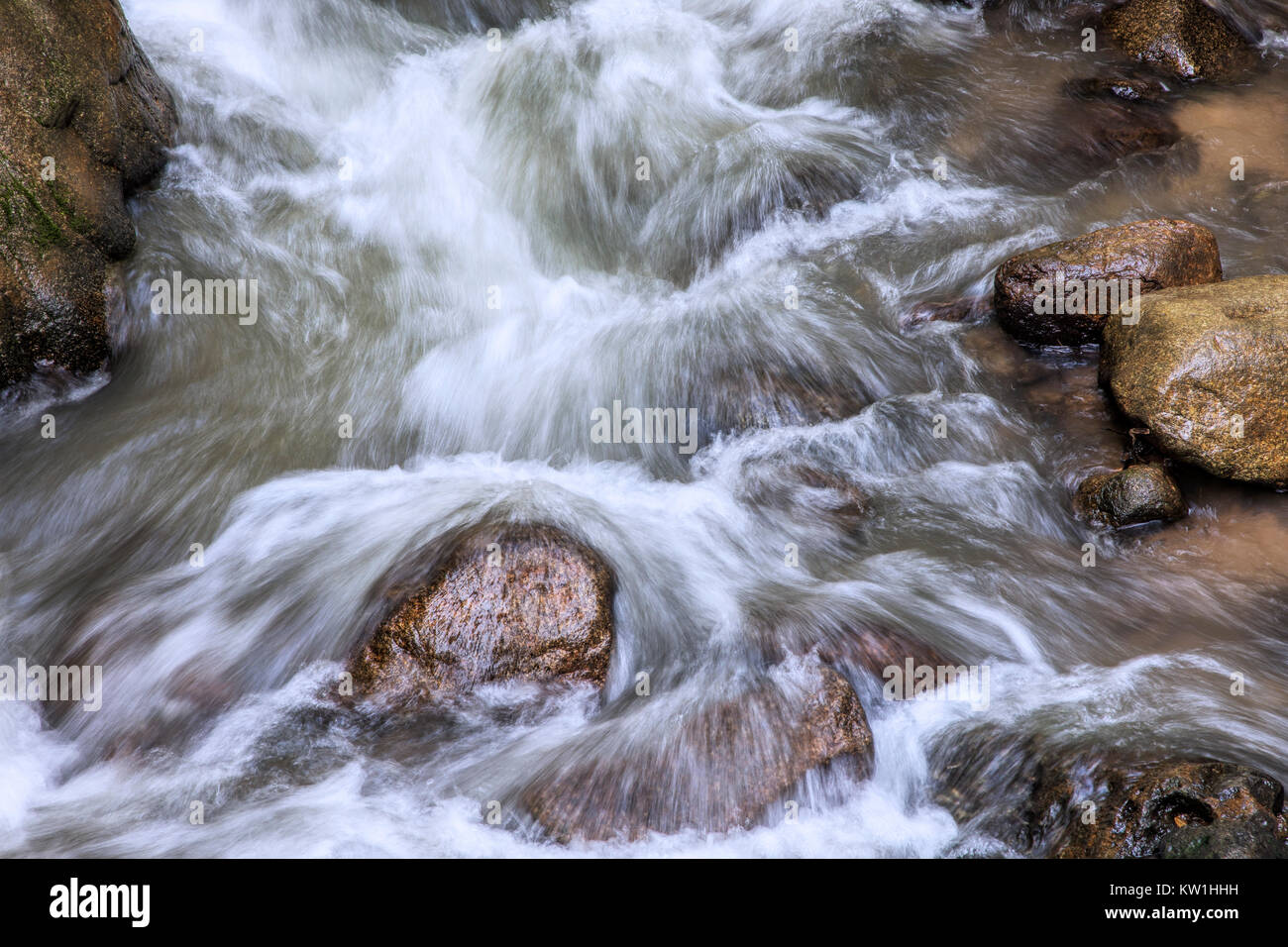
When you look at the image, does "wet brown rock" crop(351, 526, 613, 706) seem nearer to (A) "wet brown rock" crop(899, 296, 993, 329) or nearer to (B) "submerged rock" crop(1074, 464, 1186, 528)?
(B) "submerged rock" crop(1074, 464, 1186, 528)

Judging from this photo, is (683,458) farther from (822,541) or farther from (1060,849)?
(1060,849)

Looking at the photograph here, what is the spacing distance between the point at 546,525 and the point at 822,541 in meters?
1.60

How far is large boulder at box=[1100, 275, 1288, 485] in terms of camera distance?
5.52m

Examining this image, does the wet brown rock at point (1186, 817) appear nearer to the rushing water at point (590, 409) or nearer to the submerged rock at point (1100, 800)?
the submerged rock at point (1100, 800)

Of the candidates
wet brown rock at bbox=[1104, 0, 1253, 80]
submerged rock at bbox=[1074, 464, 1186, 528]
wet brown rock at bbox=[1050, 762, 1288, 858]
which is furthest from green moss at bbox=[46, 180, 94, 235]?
wet brown rock at bbox=[1104, 0, 1253, 80]

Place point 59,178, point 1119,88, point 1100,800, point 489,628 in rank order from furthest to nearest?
point 1119,88 → point 59,178 → point 489,628 → point 1100,800

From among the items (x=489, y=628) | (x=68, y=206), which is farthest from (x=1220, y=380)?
(x=68, y=206)

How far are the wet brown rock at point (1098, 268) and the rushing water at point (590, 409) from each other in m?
0.21

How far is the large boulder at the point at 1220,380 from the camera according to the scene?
18.1ft

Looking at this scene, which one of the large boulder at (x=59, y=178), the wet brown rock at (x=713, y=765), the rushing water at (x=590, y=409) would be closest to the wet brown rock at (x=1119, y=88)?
the rushing water at (x=590, y=409)

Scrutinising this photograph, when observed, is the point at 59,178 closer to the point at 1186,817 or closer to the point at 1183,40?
the point at 1186,817

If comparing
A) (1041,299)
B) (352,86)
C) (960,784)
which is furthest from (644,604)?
(352,86)

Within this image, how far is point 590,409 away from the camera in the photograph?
6.54 meters

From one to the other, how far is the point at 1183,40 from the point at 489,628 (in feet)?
27.2
